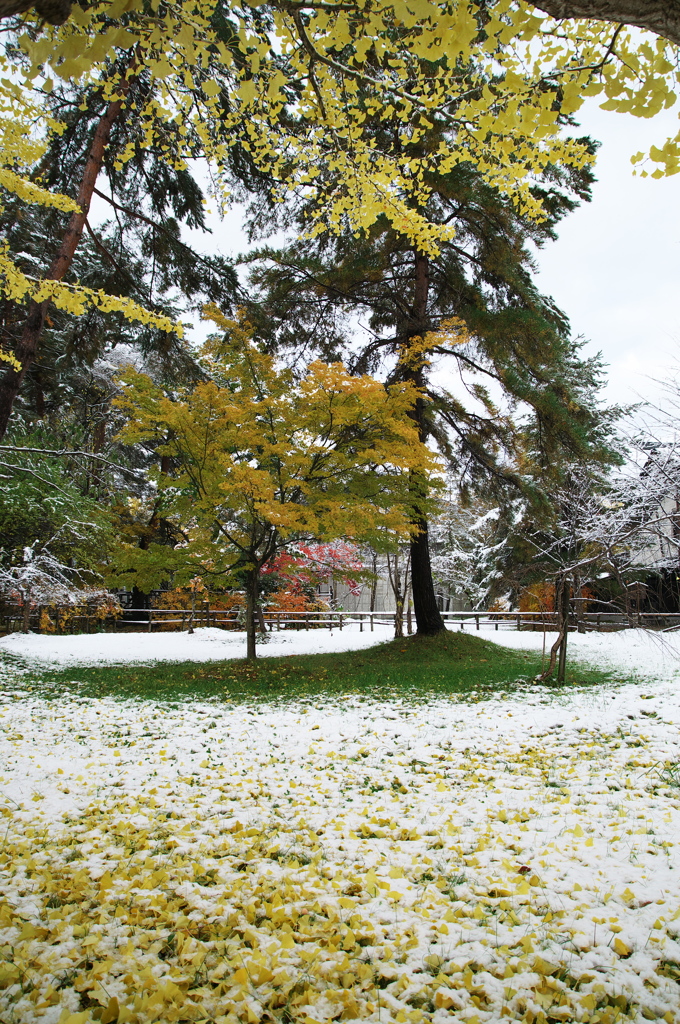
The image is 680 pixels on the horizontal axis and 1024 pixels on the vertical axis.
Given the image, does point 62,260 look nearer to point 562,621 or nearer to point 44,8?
point 44,8

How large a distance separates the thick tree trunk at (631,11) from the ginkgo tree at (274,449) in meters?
5.90

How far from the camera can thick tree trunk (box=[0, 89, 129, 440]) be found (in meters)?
6.86

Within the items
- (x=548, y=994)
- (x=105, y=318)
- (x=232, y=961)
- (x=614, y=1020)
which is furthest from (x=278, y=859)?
(x=105, y=318)

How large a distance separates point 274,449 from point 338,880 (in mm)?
6226

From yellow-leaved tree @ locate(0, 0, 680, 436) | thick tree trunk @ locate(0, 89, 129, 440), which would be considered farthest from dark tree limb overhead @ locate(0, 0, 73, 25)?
thick tree trunk @ locate(0, 89, 129, 440)

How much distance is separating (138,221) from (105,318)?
153cm

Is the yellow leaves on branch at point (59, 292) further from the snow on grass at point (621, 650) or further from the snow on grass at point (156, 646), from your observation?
the snow on grass at point (156, 646)

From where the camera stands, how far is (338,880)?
253cm

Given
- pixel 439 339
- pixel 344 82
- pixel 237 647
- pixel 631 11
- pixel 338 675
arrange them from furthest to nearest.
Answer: pixel 237 647 → pixel 338 675 → pixel 439 339 → pixel 344 82 → pixel 631 11

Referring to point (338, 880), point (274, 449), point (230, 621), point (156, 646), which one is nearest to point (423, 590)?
point (274, 449)

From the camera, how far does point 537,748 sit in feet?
15.8

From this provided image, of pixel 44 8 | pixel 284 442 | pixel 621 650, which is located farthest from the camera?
pixel 621 650

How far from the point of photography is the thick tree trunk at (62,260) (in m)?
6.86

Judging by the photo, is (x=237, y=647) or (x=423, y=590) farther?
(x=237, y=647)
